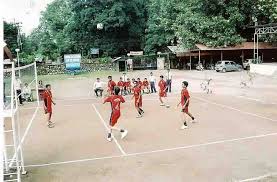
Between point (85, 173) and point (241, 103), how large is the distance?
41.1 feet

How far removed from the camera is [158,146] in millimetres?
11406

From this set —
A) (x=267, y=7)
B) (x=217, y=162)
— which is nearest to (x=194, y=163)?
(x=217, y=162)

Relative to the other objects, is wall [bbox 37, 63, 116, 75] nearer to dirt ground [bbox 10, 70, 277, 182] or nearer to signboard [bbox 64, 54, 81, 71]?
signboard [bbox 64, 54, 81, 71]

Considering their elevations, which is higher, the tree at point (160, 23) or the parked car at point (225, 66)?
the tree at point (160, 23)

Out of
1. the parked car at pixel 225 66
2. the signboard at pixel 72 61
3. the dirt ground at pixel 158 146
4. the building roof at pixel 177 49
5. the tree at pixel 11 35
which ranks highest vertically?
the tree at pixel 11 35

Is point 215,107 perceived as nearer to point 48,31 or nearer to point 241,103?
point 241,103

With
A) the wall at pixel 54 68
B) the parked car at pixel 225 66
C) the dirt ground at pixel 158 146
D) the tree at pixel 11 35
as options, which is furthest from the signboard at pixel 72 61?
the dirt ground at pixel 158 146

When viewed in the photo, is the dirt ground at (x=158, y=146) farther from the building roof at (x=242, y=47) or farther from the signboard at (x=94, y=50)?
the signboard at (x=94, y=50)

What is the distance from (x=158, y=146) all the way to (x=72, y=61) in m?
37.6

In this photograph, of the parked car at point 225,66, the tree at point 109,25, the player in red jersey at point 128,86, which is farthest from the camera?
the tree at point 109,25

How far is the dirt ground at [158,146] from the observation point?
8953mm

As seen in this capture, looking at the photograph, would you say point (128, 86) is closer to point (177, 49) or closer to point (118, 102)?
point (118, 102)

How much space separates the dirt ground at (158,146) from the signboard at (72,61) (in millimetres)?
28359

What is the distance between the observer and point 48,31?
7069 cm
